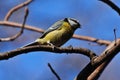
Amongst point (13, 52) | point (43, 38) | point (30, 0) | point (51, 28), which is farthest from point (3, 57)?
point (51, 28)

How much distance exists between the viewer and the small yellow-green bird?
5.70 feet

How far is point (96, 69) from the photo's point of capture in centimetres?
103

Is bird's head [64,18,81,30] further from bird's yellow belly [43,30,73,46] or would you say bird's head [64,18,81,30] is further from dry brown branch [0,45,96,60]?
dry brown branch [0,45,96,60]

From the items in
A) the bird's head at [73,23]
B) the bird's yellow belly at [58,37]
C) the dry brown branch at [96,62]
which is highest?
the dry brown branch at [96,62]

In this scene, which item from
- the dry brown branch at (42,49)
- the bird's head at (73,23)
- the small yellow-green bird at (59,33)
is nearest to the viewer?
the dry brown branch at (42,49)

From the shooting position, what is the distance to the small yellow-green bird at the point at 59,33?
1737 millimetres

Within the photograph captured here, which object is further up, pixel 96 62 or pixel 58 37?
pixel 96 62

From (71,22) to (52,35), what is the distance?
0.48 feet

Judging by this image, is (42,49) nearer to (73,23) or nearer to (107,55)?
(107,55)

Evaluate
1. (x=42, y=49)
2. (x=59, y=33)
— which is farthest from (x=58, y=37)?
(x=42, y=49)

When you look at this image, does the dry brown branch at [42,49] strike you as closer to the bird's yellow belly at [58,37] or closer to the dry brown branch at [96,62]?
the dry brown branch at [96,62]

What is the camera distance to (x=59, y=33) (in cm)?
183

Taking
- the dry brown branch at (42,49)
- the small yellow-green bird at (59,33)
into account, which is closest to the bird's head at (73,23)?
the small yellow-green bird at (59,33)

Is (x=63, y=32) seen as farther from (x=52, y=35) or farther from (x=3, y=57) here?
(x=3, y=57)
